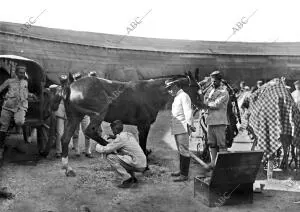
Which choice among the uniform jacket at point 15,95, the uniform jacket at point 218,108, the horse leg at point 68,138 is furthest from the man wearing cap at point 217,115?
the uniform jacket at point 15,95

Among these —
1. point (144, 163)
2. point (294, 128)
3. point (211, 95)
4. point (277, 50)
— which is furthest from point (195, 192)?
point (277, 50)

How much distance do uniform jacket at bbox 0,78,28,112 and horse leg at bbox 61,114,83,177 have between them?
1.06m

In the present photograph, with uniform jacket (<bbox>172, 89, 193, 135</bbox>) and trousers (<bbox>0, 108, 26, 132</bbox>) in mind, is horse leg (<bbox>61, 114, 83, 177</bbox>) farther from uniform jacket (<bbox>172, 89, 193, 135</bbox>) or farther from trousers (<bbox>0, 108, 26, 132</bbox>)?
uniform jacket (<bbox>172, 89, 193, 135</bbox>)

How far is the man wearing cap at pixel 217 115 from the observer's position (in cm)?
671

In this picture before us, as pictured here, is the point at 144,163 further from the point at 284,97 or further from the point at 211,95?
the point at 284,97

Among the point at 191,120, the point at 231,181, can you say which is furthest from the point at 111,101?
the point at 231,181

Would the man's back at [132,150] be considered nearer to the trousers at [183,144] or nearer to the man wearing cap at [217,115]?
the trousers at [183,144]

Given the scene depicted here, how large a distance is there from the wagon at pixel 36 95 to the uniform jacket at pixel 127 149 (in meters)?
2.39

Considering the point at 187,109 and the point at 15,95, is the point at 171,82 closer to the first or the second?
the point at 187,109

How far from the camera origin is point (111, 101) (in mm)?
7473

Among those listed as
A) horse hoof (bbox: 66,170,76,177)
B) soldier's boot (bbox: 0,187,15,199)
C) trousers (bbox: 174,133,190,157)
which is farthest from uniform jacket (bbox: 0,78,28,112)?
trousers (bbox: 174,133,190,157)

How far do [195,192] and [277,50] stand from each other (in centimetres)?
1930

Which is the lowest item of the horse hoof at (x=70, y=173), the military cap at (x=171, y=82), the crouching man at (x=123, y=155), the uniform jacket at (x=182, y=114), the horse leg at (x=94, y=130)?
the horse hoof at (x=70, y=173)

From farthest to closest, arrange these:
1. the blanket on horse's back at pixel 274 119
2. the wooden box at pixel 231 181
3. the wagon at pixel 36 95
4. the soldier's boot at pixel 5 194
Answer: the wagon at pixel 36 95 → the blanket on horse's back at pixel 274 119 → the soldier's boot at pixel 5 194 → the wooden box at pixel 231 181
